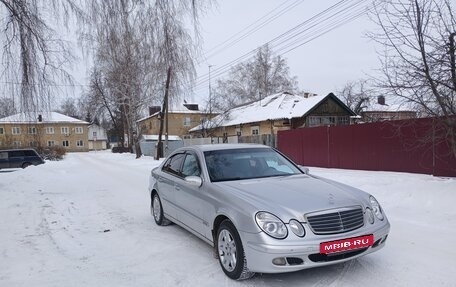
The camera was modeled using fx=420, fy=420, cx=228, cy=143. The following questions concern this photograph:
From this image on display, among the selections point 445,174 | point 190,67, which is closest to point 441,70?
point 445,174

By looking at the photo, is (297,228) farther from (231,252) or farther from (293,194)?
(231,252)

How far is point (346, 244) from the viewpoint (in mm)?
4332

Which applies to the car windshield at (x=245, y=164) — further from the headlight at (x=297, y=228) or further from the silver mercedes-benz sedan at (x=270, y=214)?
the headlight at (x=297, y=228)

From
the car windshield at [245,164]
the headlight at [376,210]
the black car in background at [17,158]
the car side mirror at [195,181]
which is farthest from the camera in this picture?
the black car in background at [17,158]

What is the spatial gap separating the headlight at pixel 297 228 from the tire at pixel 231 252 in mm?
634

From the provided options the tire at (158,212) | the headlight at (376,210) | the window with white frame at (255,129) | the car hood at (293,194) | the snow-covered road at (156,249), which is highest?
the window with white frame at (255,129)

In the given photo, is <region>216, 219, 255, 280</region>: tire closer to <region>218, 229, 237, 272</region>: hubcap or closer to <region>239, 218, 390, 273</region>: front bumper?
<region>218, 229, 237, 272</region>: hubcap

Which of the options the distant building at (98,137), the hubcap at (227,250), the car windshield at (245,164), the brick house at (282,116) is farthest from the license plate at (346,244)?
the distant building at (98,137)

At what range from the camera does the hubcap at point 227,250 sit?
15.5ft

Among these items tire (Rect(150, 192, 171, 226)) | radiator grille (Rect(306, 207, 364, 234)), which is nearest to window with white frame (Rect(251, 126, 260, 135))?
tire (Rect(150, 192, 171, 226))

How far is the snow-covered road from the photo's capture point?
15.5 ft

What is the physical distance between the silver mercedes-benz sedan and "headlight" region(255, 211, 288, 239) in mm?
10

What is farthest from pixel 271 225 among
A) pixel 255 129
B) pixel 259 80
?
pixel 259 80

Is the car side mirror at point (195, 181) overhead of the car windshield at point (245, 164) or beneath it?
Result: beneath
